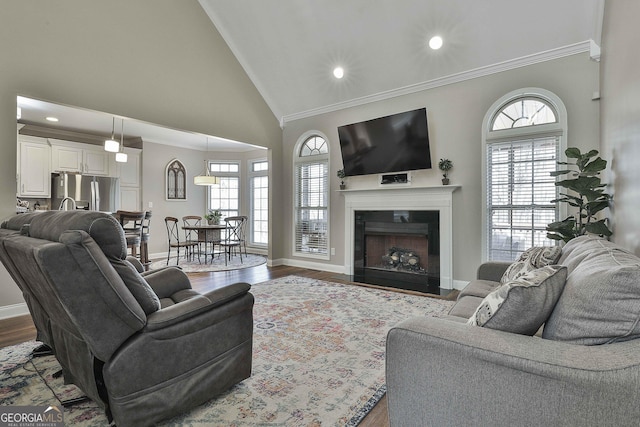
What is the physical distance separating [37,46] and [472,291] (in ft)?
15.8

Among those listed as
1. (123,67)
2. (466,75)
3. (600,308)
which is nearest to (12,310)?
(123,67)

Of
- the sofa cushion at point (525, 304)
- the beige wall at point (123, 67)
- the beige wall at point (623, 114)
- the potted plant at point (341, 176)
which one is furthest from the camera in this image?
the potted plant at point (341, 176)

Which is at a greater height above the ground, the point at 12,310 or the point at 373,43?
the point at 373,43

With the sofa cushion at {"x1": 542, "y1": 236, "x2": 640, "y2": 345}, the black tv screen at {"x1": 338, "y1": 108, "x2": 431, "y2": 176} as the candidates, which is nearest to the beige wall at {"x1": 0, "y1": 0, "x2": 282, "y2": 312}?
the black tv screen at {"x1": 338, "y1": 108, "x2": 431, "y2": 176}

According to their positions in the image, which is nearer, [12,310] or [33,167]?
[12,310]

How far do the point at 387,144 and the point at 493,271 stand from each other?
8.83ft

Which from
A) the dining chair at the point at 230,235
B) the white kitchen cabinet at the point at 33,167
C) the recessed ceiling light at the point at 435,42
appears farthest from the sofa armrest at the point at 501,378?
the white kitchen cabinet at the point at 33,167

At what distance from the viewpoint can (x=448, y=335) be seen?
1125 mm

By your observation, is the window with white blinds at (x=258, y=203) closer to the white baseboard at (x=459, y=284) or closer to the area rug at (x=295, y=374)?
the area rug at (x=295, y=374)

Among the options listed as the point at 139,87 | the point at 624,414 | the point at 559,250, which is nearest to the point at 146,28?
the point at 139,87

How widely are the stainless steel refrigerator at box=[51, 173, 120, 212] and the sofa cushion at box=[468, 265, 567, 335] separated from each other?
706 cm

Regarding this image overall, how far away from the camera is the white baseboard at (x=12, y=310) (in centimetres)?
329

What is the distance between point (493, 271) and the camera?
2859 mm

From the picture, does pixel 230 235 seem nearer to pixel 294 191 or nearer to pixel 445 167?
pixel 294 191
